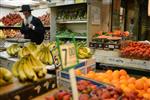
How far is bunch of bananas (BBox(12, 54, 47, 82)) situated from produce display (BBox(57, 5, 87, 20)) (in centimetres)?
331

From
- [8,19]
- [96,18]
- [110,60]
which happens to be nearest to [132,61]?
[110,60]

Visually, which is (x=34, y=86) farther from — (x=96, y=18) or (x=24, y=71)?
(x=96, y=18)

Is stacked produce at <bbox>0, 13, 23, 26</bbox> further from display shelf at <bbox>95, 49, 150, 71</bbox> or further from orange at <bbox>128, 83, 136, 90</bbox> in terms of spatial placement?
orange at <bbox>128, 83, 136, 90</bbox>

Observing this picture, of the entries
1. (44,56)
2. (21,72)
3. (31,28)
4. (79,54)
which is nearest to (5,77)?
(21,72)

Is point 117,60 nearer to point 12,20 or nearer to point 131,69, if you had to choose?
point 131,69

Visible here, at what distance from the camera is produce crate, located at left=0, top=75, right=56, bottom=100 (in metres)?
1.37

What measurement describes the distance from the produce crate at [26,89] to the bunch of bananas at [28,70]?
47 millimetres

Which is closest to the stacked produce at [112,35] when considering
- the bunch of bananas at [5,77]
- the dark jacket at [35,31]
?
the dark jacket at [35,31]

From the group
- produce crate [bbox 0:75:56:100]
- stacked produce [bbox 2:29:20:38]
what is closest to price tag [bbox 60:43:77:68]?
produce crate [bbox 0:75:56:100]

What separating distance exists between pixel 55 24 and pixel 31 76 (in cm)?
423

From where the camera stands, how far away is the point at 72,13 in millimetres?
5348

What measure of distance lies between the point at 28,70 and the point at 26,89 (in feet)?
0.59

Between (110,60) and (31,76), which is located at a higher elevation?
(31,76)

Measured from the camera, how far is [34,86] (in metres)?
1.55
